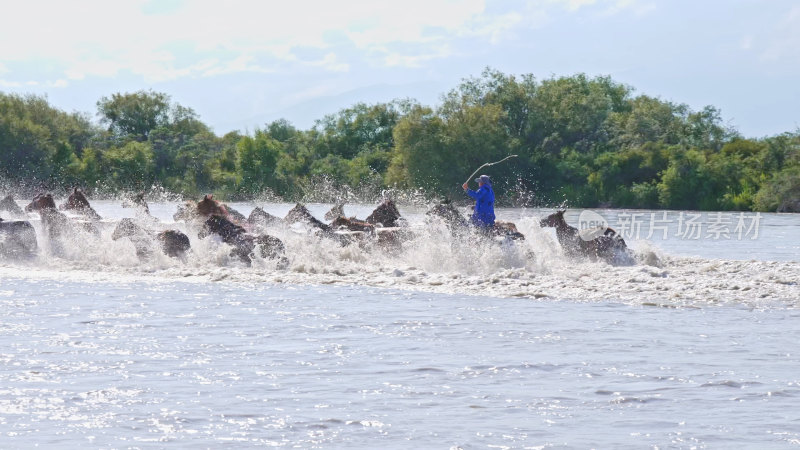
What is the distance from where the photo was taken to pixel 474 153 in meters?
69.7

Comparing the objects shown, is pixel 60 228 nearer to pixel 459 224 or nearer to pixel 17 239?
pixel 17 239

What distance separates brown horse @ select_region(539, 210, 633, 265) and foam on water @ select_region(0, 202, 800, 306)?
0.24m

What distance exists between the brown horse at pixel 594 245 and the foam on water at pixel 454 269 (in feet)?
0.78

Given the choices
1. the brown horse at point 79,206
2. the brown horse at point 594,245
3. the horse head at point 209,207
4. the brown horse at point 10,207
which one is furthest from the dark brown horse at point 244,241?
the brown horse at point 10,207

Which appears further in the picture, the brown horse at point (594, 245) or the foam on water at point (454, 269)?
the brown horse at point (594, 245)

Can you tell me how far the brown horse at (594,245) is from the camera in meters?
20.0

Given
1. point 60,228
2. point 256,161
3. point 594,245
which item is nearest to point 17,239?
point 60,228

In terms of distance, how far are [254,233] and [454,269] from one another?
4.76 m

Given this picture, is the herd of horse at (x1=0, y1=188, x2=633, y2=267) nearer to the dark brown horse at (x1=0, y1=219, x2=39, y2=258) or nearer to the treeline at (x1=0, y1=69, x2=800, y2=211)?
the dark brown horse at (x1=0, y1=219, x2=39, y2=258)

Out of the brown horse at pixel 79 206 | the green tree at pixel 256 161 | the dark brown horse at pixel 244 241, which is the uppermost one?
the green tree at pixel 256 161

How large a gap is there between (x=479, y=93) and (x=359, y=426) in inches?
2680

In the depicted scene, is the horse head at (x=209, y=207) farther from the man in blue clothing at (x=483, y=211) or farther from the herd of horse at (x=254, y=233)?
the man in blue clothing at (x=483, y=211)

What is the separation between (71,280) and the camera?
19.1 meters

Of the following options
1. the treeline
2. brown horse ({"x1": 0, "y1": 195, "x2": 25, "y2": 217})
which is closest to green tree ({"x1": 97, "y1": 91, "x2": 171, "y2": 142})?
the treeline
